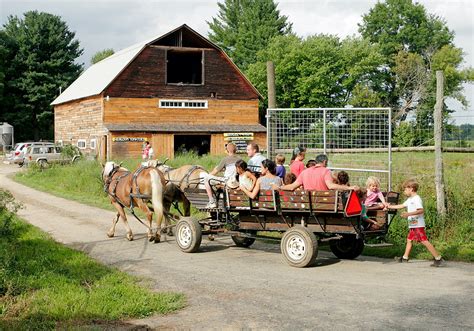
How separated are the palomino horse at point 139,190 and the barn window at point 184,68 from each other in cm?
2636

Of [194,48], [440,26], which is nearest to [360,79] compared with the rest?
[440,26]

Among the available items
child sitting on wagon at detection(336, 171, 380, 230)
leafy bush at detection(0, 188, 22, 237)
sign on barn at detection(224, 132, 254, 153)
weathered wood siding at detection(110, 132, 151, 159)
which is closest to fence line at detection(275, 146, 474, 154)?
child sitting on wagon at detection(336, 171, 380, 230)

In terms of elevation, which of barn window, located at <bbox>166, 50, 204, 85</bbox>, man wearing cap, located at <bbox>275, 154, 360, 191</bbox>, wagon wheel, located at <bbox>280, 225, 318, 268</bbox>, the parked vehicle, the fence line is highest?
barn window, located at <bbox>166, 50, 204, 85</bbox>

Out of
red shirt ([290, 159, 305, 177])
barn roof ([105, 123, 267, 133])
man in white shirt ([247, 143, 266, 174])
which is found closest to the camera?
red shirt ([290, 159, 305, 177])

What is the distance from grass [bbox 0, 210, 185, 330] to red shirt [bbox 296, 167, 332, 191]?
316cm

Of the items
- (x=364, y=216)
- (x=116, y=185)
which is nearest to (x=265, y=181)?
(x=364, y=216)

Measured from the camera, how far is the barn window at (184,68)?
40.2 m

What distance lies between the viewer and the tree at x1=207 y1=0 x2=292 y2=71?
70125 millimetres

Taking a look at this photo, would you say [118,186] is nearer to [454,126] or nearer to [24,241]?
[24,241]

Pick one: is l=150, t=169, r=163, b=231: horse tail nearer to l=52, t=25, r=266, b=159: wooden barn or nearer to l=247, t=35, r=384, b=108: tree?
l=52, t=25, r=266, b=159: wooden barn

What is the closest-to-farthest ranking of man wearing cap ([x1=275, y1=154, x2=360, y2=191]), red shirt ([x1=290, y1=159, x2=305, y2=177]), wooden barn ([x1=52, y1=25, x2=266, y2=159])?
man wearing cap ([x1=275, y1=154, x2=360, y2=191]) < red shirt ([x1=290, y1=159, x2=305, y2=177]) < wooden barn ([x1=52, y1=25, x2=266, y2=159])

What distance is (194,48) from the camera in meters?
37.9

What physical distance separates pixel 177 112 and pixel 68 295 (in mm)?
30518

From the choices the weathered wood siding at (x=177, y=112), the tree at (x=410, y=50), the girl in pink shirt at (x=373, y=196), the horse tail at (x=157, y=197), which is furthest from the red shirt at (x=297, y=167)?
the tree at (x=410, y=50)
